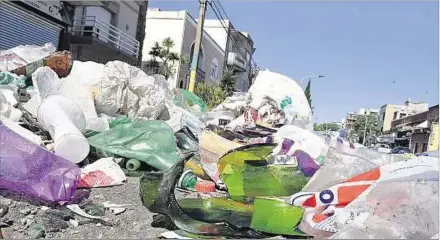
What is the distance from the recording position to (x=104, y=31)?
14727 millimetres

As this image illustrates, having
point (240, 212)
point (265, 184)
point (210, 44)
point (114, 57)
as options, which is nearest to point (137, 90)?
point (265, 184)

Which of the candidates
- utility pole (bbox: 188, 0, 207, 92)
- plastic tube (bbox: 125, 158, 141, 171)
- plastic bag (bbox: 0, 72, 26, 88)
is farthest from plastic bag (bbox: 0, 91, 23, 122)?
utility pole (bbox: 188, 0, 207, 92)

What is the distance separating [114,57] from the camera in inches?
640

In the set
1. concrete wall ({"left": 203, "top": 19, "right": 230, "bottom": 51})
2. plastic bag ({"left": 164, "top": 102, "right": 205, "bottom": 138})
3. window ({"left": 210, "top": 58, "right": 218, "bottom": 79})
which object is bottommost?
plastic bag ({"left": 164, "top": 102, "right": 205, "bottom": 138})

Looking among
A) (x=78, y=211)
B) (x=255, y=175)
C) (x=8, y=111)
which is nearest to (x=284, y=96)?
(x=255, y=175)

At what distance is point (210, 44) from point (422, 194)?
26083mm

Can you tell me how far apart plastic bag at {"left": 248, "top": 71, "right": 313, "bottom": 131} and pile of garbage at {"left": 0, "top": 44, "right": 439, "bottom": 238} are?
630 millimetres

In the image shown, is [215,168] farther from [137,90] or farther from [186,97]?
[186,97]

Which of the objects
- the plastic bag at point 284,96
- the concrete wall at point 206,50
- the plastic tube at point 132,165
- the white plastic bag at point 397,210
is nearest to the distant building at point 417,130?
the concrete wall at point 206,50

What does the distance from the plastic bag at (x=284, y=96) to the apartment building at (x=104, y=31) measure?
844 centimetres

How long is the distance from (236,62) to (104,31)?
2129 centimetres

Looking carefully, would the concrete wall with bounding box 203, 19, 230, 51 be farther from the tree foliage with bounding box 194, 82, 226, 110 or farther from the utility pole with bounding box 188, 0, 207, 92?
the utility pole with bounding box 188, 0, 207, 92

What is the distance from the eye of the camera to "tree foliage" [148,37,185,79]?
70.0 ft

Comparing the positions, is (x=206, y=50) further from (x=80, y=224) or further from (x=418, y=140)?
(x=80, y=224)
